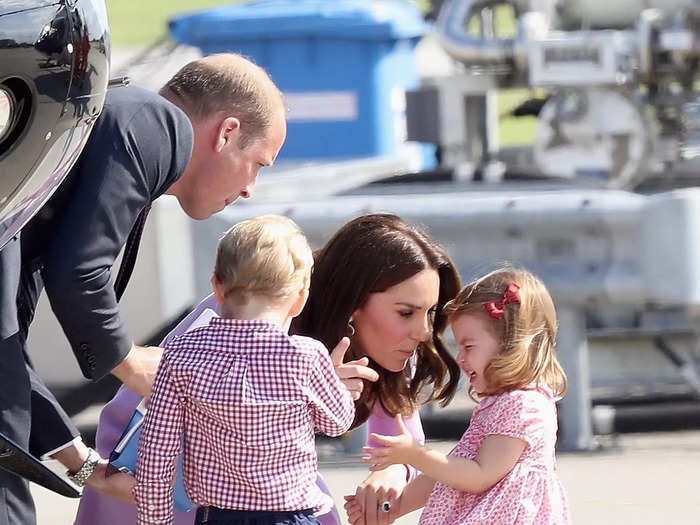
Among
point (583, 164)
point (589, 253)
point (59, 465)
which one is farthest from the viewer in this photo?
point (583, 164)

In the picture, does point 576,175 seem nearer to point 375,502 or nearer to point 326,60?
point 326,60

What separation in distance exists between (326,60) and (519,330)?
894cm

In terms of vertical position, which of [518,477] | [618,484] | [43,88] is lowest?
[618,484]

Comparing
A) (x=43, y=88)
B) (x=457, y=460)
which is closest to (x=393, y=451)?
(x=457, y=460)

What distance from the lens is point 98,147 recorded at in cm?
281

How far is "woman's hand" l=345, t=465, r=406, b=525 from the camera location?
10.6 feet

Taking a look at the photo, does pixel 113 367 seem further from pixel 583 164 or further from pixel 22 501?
pixel 583 164

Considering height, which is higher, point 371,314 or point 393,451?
point 371,314

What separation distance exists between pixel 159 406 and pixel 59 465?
0.34m

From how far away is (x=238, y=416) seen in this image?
2.78 meters

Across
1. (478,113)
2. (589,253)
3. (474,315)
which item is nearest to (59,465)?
(474,315)

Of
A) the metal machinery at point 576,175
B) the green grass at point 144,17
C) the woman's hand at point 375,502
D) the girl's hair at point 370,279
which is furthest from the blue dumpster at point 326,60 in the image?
the green grass at point 144,17

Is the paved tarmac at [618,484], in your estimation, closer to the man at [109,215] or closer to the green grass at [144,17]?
the man at [109,215]

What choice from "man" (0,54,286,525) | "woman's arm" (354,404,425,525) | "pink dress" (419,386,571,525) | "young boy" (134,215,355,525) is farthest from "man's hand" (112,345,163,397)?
"pink dress" (419,386,571,525)
